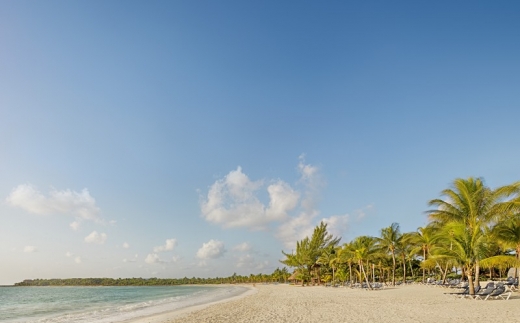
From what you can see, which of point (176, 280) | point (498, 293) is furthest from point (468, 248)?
point (176, 280)

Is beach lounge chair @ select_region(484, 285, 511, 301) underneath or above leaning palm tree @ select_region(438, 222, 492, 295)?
underneath

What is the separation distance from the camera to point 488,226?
22234 mm

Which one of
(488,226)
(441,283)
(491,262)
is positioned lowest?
(441,283)

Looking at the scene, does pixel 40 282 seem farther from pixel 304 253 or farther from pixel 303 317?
pixel 303 317

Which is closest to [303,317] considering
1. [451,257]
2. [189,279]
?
[451,257]

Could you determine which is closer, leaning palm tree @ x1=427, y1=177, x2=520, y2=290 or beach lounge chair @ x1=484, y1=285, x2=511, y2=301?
beach lounge chair @ x1=484, y1=285, x2=511, y2=301

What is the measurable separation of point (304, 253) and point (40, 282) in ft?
615

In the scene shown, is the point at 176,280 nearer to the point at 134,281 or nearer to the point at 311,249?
the point at 134,281

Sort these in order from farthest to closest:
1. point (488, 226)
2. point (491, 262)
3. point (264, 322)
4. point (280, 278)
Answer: point (280, 278) → point (488, 226) → point (491, 262) → point (264, 322)

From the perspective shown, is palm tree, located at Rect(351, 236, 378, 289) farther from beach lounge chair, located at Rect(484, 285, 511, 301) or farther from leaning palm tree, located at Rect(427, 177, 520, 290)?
beach lounge chair, located at Rect(484, 285, 511, 301)

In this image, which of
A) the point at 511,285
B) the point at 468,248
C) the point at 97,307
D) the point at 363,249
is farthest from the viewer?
the point at 363,249

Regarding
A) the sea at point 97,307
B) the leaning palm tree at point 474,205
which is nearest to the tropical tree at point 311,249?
the sea at point 97,307

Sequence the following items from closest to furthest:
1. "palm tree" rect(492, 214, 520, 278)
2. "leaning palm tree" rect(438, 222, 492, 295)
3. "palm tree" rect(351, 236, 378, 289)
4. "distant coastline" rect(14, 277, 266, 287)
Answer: "leaning palm tree" rect(438, 222, 492, 295) → "palm tree" rect(492, 214, 520, 278) → "palm tree" rect(351, 236, 378, 289) → "distant coastline" rect(14, 277, 266, 287)

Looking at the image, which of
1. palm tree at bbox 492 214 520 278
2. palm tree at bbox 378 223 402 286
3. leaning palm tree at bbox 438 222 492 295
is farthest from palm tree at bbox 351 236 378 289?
leaning palm tree at bbox 438 222 492 295
